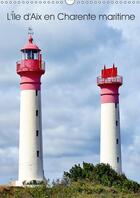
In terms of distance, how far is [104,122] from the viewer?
5919 cm

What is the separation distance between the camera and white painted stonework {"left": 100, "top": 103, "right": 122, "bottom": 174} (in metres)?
58.5

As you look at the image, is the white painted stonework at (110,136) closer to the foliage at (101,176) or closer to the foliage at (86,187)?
the foliage at (86,187)

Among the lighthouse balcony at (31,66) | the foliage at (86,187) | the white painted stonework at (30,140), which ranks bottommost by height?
the foliage at (86,187)

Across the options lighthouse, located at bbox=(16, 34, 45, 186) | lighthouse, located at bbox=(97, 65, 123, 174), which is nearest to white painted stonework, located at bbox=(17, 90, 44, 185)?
lighthouse, located at bbox=(16, 34, 45, 186)

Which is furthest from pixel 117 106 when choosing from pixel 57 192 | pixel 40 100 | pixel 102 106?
pixel 57 192

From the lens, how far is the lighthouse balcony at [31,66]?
173 feet

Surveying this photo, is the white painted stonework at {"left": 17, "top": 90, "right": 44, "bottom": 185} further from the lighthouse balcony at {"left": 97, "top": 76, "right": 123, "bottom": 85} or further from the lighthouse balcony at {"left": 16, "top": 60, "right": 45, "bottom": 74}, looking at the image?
the lighthouse balcony at {"left": 97, "top": 76, "right": 123, "bottom": 85}

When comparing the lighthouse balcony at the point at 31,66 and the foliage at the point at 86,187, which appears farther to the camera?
the lighthouse balcony at the point at 31,66

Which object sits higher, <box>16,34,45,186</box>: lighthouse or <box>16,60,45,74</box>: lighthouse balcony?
<box>16,60,45,74</box>: lighthouse balcony

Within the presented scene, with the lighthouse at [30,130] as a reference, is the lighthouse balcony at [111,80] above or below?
above

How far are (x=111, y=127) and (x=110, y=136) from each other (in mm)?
666

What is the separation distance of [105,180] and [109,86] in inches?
444

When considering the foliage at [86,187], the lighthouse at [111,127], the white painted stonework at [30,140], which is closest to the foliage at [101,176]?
the foliage at [86,187]

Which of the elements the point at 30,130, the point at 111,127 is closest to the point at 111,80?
the point at 111,127
